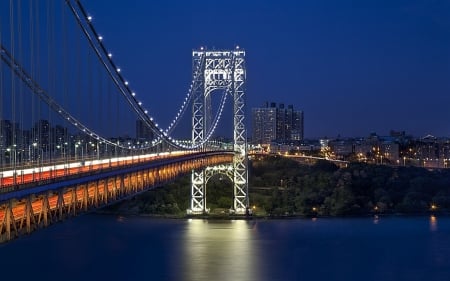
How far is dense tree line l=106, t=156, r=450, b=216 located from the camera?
2514 centimetres

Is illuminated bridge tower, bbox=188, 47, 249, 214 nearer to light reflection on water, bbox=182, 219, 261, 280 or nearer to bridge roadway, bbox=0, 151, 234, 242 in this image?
light reflection on water, bbox=182, 219, 261, 280

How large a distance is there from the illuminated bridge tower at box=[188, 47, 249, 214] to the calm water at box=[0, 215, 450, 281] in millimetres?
1418

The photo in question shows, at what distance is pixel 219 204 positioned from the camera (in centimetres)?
2491

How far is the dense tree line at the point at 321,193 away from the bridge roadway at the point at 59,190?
1090 centimetres

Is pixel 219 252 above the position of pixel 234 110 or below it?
below

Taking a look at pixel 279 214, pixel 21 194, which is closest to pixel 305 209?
pixel 279 214

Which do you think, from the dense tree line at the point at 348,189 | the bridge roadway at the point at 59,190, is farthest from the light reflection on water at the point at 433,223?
the bridge roadway at the point at 59,190

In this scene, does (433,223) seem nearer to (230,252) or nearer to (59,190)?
(230,252)

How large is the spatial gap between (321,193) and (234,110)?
423 cm

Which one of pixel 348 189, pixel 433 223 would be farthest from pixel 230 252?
pixel 348 189

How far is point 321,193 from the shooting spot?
87.1 feet

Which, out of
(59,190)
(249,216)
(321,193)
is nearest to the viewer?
(59,190)

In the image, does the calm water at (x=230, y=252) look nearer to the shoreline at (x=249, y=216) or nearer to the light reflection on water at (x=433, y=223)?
the light reflection on water at (x=433, y=223)

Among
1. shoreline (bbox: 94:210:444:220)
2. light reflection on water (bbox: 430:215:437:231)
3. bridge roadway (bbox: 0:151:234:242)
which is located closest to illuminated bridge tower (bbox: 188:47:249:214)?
shoreline (bbox: 94:210:444:220)
